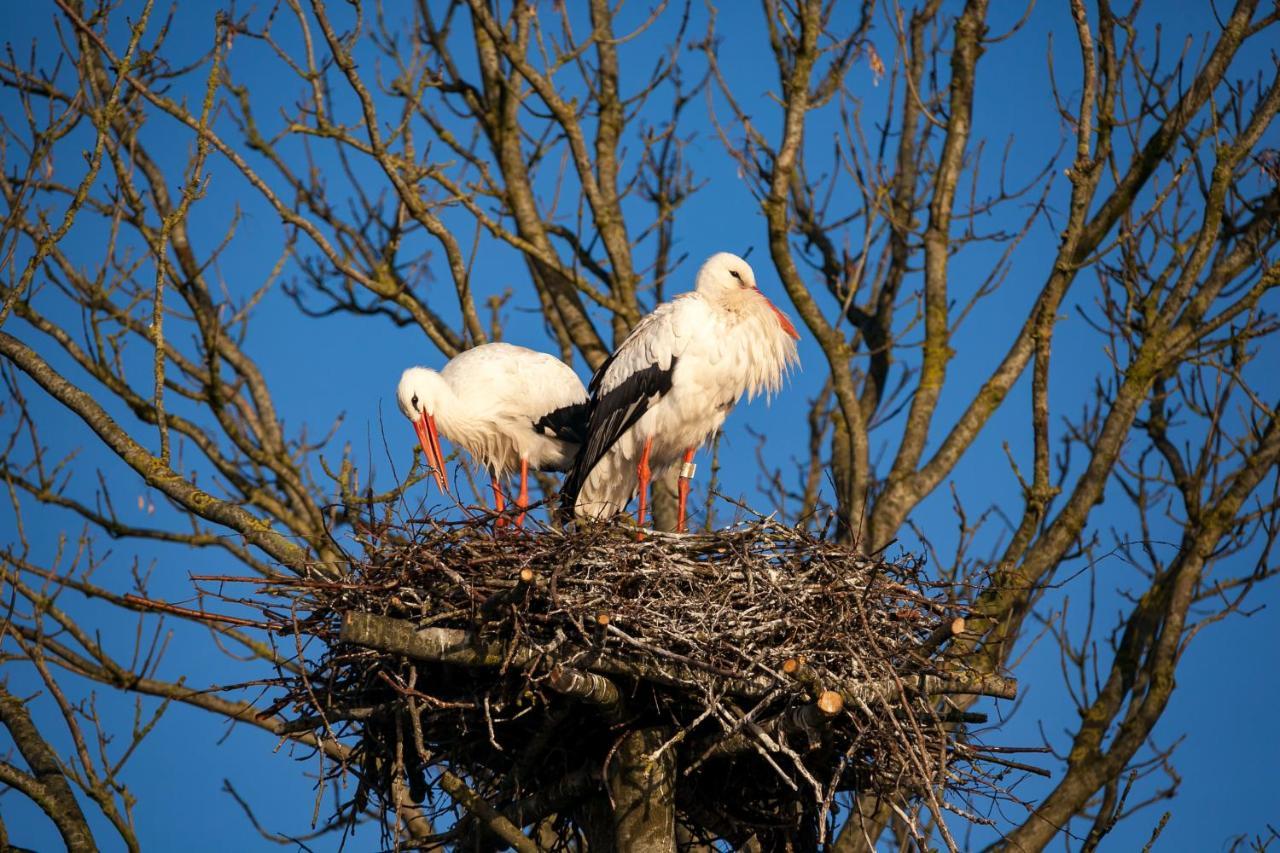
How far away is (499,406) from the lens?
8.80 meters

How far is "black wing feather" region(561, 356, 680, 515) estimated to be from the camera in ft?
25.9

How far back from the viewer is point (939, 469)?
920 centimetres

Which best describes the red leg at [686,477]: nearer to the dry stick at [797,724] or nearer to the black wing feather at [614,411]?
the black wing feather at [614,411]

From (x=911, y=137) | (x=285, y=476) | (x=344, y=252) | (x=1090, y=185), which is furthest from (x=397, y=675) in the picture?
(x=911, y=137)

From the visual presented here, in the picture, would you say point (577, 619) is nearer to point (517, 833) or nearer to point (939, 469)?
point (517, 833)

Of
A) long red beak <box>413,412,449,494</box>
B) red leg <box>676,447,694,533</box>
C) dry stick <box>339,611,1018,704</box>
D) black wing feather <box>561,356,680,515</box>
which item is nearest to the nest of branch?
dry stick <box>339,611,1018,704</box>

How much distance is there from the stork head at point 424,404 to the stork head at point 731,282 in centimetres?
169

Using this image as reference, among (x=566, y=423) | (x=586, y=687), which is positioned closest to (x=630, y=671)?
(x=586, y=687)

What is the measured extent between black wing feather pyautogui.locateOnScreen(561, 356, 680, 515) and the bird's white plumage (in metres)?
0.64

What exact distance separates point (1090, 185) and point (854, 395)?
1979 mm

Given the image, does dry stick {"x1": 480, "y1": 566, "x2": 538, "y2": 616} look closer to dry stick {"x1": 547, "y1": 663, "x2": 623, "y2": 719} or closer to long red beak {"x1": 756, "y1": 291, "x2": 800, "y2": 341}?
dry stick {"x1": 547, "y1": 663, "x2": 623, "y2": 719}

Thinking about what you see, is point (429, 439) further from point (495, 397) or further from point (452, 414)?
point (495, 397)

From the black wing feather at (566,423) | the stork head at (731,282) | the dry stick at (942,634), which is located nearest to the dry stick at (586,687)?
the dry stick at (942,634)

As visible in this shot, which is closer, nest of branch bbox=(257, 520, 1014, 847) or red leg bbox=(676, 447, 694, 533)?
nest of branch bbox=(257, 520, 1014, 847)
